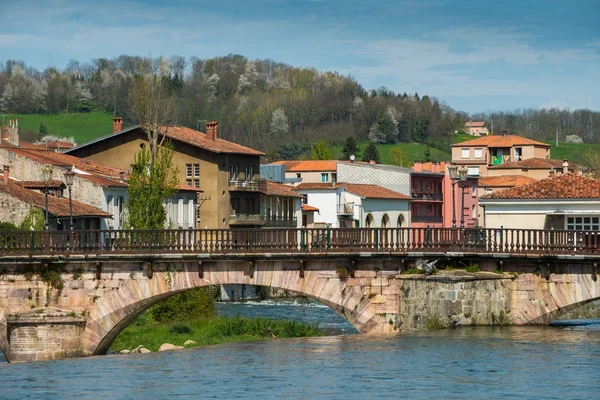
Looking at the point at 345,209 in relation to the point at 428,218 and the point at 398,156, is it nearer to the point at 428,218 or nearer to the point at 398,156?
the point at 428,218

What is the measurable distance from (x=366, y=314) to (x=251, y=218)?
52122 mm

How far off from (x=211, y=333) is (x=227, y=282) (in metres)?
9.65

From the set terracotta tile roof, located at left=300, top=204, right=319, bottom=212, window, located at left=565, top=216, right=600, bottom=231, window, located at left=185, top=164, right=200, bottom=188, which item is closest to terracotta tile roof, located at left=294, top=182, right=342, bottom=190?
terracotta tile roof, located at left=300, top=204, right=319, bottom=212

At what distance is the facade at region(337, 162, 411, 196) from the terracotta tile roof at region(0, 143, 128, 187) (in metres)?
37.2

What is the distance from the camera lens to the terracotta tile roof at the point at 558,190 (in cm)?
5453

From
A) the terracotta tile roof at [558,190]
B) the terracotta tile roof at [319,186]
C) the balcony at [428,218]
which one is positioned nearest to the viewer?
the terracotta tile roof at [558,190]

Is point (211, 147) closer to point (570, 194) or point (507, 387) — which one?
point (570, 194)

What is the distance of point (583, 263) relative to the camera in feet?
145

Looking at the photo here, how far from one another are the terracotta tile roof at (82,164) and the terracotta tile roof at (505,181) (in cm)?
5417

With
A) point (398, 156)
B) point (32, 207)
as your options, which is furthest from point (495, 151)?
point (32, 207)

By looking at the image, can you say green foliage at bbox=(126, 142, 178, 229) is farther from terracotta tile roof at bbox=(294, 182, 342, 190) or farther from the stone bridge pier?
terracotta tile roof at bbox=(294, 182, 342, 190)

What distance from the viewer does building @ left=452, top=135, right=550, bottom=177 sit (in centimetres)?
16300

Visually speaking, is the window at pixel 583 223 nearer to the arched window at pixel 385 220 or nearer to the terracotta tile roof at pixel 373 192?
the terracotta tile roof at pixel 373 192

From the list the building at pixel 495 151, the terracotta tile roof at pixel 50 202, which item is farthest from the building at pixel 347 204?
the building at pixel 495 151
